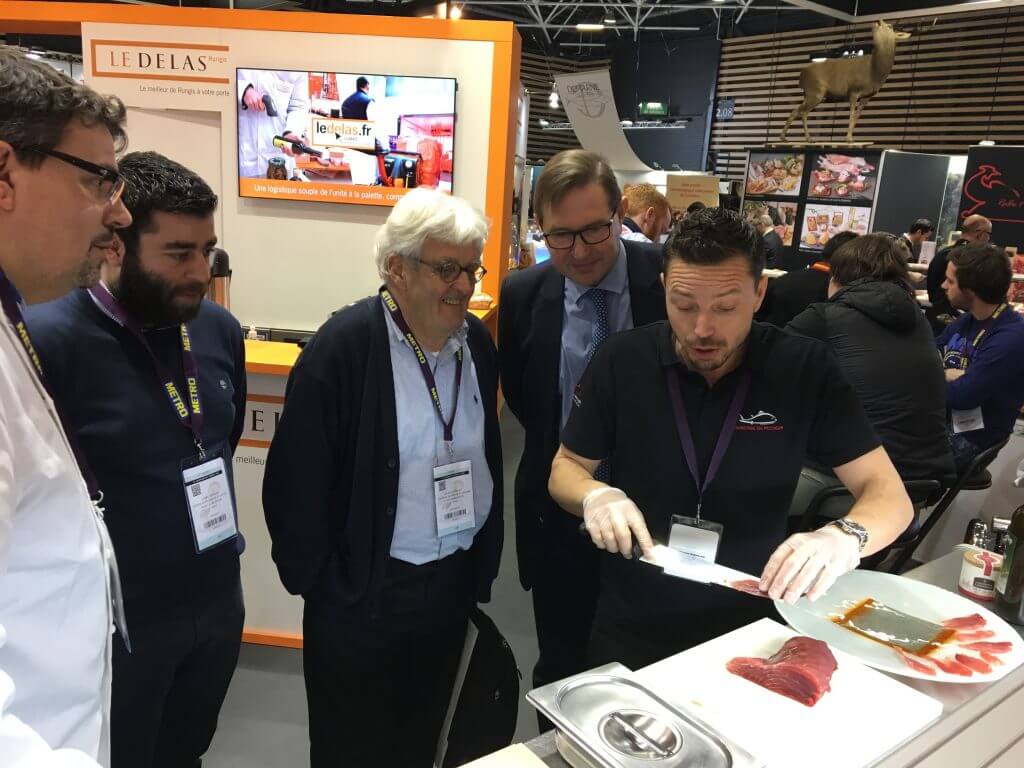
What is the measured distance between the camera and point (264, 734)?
2439 millimetres

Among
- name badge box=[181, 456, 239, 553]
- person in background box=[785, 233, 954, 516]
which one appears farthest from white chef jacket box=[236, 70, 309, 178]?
name badge box=[181, 456, 239, 553]

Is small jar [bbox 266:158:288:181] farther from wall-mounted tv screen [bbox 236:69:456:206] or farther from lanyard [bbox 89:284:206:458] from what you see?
lanyard [bbox 89:284:206:458]

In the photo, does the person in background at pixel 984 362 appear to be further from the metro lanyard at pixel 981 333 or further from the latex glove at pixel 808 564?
the latex glove at pixel 808 564

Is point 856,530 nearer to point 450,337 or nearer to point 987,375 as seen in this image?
point 450,337

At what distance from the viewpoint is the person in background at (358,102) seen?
4.59 metres

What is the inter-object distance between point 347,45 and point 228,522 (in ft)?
12.7

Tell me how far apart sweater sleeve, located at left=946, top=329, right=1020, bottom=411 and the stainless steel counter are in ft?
7.94

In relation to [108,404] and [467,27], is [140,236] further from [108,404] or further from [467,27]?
[467,27]

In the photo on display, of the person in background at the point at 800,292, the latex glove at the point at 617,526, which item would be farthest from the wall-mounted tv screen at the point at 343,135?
the latex glove at the point at 617,526

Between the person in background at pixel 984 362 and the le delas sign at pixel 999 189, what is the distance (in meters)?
3.51

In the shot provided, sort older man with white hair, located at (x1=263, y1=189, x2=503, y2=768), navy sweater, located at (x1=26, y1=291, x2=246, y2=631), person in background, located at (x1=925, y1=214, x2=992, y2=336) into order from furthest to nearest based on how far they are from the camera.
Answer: person in background, located at (x1=925, y1=214, x2=992, y2=336) → older man with white hair, located at (x1=263, y1=189, x2=503, y2=768) → navy sweater, located at (x1=26, y1=291, x2=246, y2=631)

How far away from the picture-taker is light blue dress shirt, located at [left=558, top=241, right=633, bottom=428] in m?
2.04

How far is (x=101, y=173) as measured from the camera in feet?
3.48

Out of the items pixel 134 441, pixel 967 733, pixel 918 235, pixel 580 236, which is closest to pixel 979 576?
pixel 967 733
